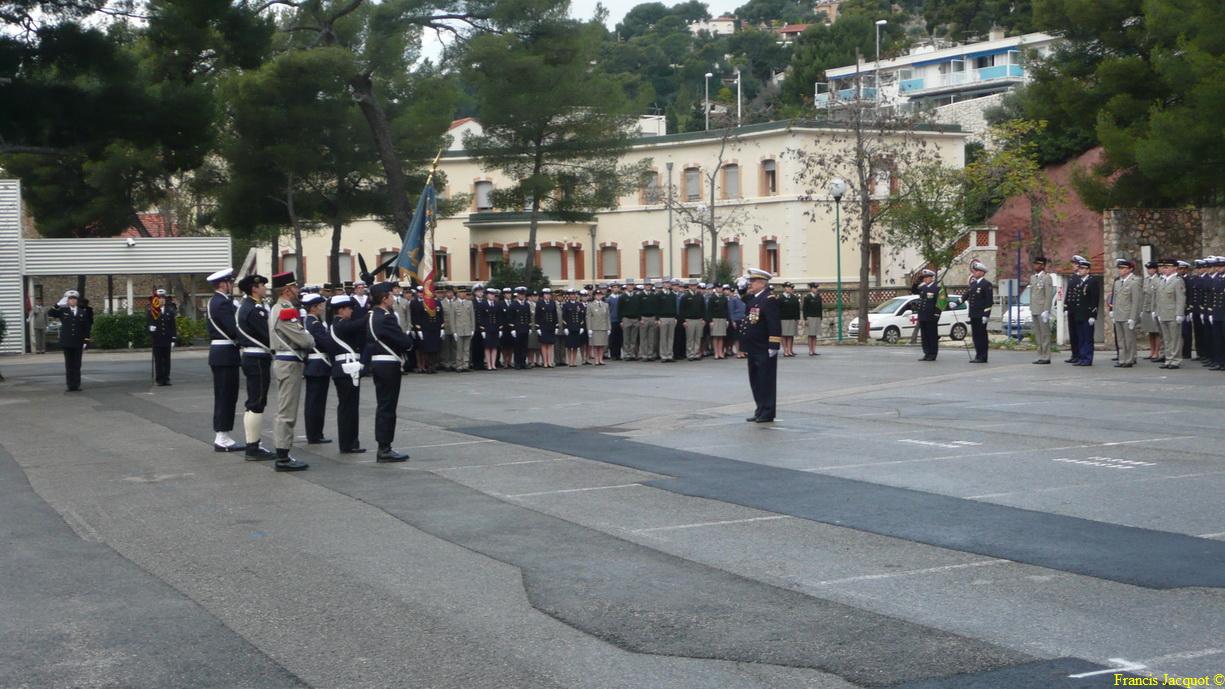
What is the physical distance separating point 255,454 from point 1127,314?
16.7m

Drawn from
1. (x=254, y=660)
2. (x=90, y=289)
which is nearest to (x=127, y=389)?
(x=254, y=660)

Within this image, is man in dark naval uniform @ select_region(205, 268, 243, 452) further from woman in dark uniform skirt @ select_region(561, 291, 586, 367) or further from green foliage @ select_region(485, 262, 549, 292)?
green foliage @ select_region(485, 262, 549, 292)

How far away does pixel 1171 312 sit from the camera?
78.4ft

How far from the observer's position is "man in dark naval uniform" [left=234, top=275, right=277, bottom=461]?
47.8ft

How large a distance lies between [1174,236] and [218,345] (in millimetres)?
23761

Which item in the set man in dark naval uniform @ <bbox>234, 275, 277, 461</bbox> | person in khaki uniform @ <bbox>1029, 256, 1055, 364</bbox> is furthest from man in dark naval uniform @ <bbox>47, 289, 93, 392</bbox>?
person in khaki uniform @ <bbox>1029, 256, 1055, 364</bbox>

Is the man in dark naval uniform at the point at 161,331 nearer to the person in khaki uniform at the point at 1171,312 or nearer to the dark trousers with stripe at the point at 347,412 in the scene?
the dark trousers with stripe at the point at 347,412

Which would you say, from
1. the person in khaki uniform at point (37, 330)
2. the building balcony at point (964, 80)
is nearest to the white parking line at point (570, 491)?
the person in khaki uniform at point (37, 330)

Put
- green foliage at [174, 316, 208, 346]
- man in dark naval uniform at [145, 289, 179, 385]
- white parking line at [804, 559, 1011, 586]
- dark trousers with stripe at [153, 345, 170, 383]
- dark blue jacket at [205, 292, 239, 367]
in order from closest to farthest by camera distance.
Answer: white parking line at [804, 559, 1011, 586], dark blue jacket at [205, 292, 239, 367], man in dark naval uniform at [145, 289, 179, 385], dark trousers with stripe at [153, 345, 170, 383], green foliage at [174, 316, 208, 346]

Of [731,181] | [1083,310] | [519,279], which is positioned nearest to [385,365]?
[1083,310]

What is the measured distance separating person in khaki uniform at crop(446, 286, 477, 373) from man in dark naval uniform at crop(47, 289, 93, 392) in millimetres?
7418

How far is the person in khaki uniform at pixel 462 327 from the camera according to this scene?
96.6 ft

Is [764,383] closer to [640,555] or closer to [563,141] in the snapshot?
[640,555]

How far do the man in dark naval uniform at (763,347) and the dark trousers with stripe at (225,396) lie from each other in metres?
6.20
